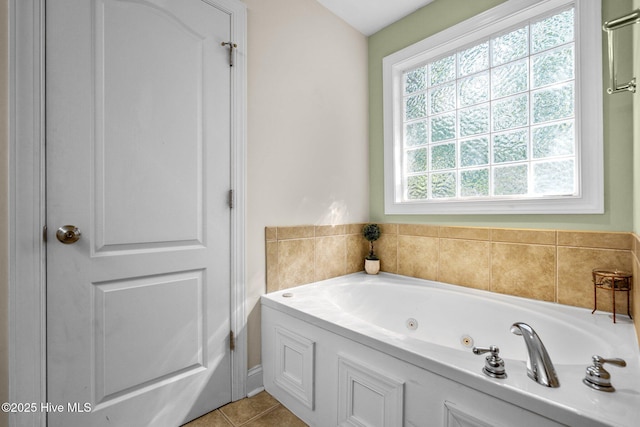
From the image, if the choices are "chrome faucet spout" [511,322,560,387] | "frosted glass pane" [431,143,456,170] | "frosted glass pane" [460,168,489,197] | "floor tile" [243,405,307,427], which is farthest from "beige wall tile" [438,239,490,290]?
"floor tile" [243,405,307,427]

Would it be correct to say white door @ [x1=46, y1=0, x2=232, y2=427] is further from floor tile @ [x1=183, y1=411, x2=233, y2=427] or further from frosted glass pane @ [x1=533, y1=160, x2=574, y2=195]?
frosted glass pane @ [x1=533, y1=160, x2=574, y2=195]

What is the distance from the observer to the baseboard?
175cm

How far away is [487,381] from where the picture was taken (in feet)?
2.91

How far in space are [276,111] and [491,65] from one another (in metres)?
1.45

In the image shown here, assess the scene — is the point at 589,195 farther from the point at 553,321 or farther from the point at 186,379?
the point at 186,379

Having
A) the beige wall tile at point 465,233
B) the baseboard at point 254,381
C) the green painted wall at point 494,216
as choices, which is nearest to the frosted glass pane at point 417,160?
the green painted wall at point 494,216

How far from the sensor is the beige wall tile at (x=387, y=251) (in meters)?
2.40

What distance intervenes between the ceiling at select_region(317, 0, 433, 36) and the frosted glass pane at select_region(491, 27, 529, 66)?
0.60m

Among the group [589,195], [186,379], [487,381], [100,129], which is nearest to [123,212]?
[100,129]

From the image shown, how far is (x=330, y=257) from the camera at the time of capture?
7.34 ft

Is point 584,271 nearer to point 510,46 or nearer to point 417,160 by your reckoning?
point 417,160

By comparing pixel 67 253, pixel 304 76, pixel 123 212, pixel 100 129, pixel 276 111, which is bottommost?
pixel 67 253

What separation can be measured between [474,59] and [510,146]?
0.67 m

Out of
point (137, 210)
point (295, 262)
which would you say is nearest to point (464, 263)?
point (295, 262)
